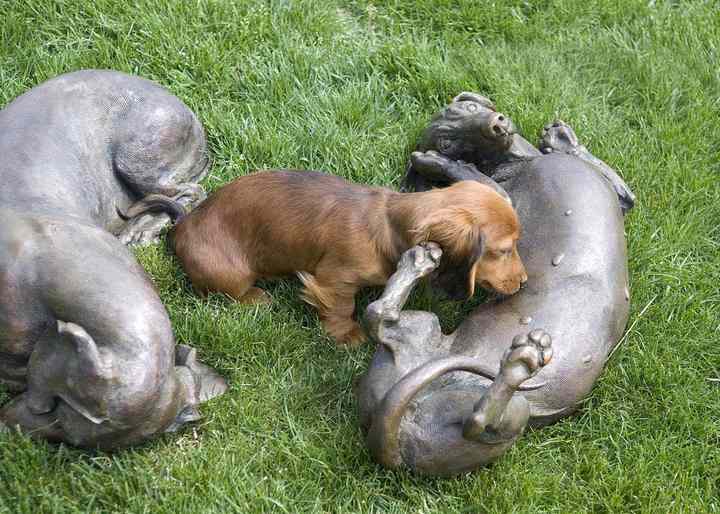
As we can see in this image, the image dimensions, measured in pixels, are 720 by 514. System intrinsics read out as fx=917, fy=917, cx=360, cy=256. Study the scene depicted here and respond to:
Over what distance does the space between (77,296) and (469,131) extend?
7.48ft

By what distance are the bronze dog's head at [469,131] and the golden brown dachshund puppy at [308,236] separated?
54 cm

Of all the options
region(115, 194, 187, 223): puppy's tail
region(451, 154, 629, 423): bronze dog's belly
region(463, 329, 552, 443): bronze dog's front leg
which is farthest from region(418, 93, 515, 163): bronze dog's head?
region(463, 329, 552, 443): bronze dog's front leg

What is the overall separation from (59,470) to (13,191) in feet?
3.97

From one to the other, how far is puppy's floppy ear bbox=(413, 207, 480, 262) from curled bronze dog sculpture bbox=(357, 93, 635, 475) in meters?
0.12

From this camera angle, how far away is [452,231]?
407cm

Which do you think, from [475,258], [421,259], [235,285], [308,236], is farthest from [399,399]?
[235,285]

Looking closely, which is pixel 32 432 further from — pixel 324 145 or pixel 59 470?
pixel 324 145

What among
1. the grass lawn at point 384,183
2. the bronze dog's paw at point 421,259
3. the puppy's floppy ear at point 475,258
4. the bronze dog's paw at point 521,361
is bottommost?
the grass lawn at point 384,183

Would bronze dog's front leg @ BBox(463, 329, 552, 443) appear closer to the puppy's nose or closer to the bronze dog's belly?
the bronze dog's belly

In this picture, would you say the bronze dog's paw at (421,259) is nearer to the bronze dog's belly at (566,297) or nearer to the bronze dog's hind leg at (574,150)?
the bronze dog's belly at (566,297)

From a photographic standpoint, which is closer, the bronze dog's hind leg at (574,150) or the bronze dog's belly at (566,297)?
the bronze dog's belly at (566,297)

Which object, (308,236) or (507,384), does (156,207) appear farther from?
(507,384)

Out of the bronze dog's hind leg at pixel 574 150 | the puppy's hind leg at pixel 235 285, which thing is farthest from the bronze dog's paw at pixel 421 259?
the bronze dog's hind leg at pixel 574 150

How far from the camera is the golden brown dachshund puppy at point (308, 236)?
4363mm
